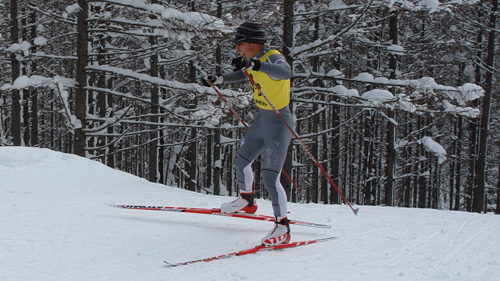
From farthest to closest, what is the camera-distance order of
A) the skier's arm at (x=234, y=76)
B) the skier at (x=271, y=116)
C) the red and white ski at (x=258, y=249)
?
the skier's arm at (x=234, y=76)
the skier at (x=271, y=116)
the red and white ski at (x=258, y=249)

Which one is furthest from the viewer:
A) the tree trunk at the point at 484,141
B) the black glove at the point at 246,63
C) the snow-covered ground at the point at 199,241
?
the tree trunk at the point at 484,141

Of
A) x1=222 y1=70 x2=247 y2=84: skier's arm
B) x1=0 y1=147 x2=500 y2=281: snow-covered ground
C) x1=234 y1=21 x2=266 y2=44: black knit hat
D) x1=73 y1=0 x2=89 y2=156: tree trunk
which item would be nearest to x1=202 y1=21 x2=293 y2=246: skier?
x1=234 y1=21 x2=266 y2=44: black knit hat

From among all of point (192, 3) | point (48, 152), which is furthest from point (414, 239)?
point (192, 3)

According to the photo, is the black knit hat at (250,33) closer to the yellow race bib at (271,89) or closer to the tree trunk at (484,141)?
the yellow race bib at (271,89)

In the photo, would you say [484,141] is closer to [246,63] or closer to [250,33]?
[250,33]

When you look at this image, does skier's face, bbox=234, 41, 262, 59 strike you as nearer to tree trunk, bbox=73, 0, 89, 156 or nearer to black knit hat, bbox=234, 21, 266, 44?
black knit hat, bbox=234, 21, 266, 44

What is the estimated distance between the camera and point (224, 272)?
111 inches

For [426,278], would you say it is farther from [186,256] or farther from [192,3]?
[192,3]

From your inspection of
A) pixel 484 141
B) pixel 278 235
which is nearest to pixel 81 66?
pixel 278 235

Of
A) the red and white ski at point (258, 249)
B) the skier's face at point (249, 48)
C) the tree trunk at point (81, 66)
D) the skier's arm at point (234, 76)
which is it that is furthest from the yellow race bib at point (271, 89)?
the tree trunk at point (81, 66)

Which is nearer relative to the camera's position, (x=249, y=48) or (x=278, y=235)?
(x=278, y=235)

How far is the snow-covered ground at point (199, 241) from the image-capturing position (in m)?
2.80

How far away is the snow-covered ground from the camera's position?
9.20 feet

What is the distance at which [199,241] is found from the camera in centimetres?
367
